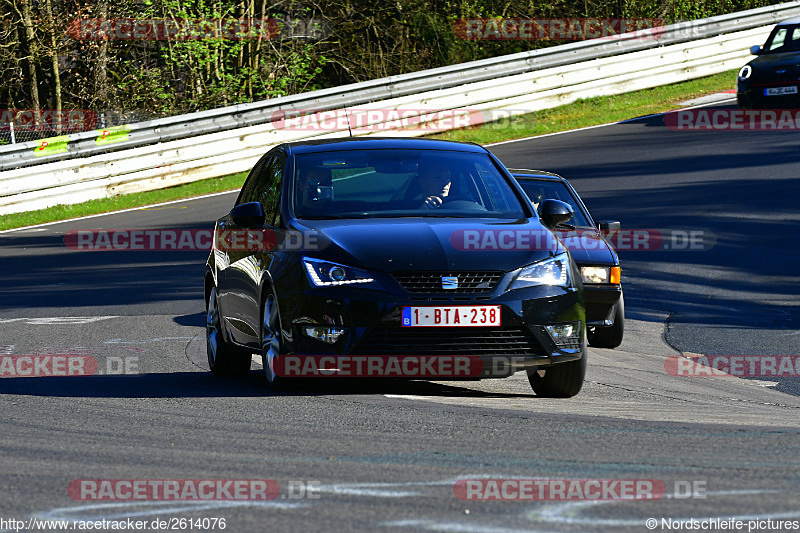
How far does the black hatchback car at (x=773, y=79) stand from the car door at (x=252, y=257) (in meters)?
15.2

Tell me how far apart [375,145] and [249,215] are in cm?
106

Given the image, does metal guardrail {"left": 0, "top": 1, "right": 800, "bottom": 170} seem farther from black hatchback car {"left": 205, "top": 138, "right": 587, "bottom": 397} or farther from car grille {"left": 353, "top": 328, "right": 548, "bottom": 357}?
car grille {"left": 353, "top": 328, "right": 548, "bottom": 357}

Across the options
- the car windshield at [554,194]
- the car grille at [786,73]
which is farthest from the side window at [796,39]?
the car windshield at [554,194]

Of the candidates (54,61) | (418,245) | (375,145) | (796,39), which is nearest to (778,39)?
(796,39)

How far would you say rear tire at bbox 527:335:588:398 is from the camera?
294 inches

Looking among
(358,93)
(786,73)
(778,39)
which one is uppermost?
(778,39)

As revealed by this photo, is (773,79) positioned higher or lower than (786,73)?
Result: lower

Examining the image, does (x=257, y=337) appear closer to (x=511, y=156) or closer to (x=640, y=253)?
(x=640, y=253)

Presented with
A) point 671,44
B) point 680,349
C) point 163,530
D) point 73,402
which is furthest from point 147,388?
point 671,44

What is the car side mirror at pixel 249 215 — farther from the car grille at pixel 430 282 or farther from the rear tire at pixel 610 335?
the rear tire at pixel 610 335

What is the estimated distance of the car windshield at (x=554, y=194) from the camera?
11422 millimetres

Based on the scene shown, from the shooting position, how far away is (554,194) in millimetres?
11508

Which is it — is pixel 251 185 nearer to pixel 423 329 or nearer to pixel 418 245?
pixel 418 245

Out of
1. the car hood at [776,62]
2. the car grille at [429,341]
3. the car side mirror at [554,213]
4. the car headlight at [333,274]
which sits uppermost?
the car side mirror at [554,213]
